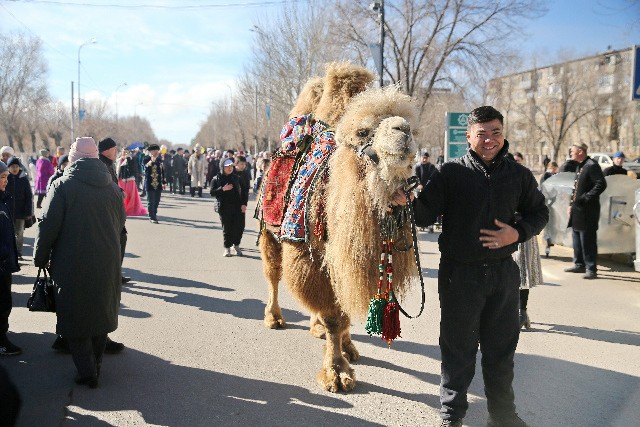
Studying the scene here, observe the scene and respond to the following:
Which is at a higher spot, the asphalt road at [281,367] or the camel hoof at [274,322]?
the camel hoof at [274,322]

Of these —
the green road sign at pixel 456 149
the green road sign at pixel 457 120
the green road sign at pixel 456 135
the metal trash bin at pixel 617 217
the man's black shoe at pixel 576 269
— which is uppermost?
the green road sign at pixel 457 120

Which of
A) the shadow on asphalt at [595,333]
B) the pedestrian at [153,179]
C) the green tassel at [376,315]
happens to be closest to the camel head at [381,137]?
the green tassel at [376,315]

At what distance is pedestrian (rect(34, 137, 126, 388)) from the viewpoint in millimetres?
4082

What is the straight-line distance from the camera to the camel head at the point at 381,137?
3.17 meters

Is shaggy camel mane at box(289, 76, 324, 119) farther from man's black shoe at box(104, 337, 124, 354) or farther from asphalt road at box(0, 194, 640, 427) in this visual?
man's black shoe at box(104, 337, 124, 354)

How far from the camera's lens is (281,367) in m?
4.59

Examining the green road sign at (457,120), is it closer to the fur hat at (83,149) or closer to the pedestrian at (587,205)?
the pedestrian at (587,205)

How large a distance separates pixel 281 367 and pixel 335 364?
2.05ft

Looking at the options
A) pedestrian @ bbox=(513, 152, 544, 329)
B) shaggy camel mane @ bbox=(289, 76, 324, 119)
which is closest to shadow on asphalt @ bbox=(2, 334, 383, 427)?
pedestrian @ bbox=(513, 152, 544, 329)

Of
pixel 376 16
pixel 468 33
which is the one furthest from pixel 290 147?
pixel 468 33

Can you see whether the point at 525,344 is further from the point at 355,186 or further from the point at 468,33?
the point at 468,33

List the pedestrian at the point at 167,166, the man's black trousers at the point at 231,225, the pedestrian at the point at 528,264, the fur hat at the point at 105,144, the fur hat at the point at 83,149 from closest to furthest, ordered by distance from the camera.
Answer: the fur hat at the point at 83,149 < the pedestrian at the point at 528,264 < the fur hat at the point at 105,144 < the man's black trousers at the point at 231,225 < the pedestrian at the point at 167,166

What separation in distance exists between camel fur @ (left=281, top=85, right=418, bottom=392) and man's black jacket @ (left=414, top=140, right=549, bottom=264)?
0.27 m

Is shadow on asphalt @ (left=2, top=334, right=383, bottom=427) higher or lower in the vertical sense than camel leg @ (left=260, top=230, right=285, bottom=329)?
lower
